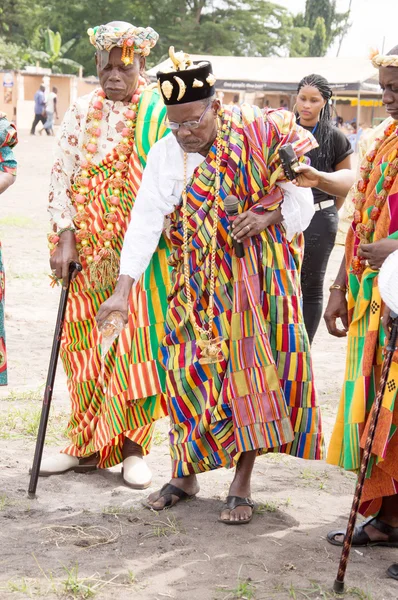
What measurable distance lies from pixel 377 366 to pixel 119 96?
2049mm

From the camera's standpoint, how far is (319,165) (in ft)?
19.7

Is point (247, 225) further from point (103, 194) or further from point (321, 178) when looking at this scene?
point (103, 194)

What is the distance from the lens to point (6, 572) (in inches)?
145

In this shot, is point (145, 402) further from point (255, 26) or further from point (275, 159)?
point (255, 26)

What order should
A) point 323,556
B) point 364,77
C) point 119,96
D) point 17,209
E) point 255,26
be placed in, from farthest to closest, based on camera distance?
1. point 255,26
2. point 364,77
3. point 17,209
4. point 119,96
5. point 323,556

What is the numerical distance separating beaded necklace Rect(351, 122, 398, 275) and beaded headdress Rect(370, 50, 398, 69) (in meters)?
0.33

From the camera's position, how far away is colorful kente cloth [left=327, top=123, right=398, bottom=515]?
374 cm

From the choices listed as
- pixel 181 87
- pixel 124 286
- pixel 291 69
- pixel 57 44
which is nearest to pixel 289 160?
pixel 181 87

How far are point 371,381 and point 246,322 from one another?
677 millimetres

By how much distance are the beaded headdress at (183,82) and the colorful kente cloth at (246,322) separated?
8.6 inches

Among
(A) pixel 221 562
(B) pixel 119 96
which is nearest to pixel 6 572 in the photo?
(A) pixel 221 562

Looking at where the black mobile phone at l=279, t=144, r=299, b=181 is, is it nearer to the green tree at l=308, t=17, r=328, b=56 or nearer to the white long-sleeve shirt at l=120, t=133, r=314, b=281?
the white long-sleeve shirt at l=120, t=133, r=314, b=281

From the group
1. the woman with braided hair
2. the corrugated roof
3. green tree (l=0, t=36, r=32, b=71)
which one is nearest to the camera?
the woman with braided hair

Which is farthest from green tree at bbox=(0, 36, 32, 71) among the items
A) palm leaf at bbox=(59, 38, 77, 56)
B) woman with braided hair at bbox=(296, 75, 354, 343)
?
woman with braided hair at bbox=(296, 75, 354, 343)
